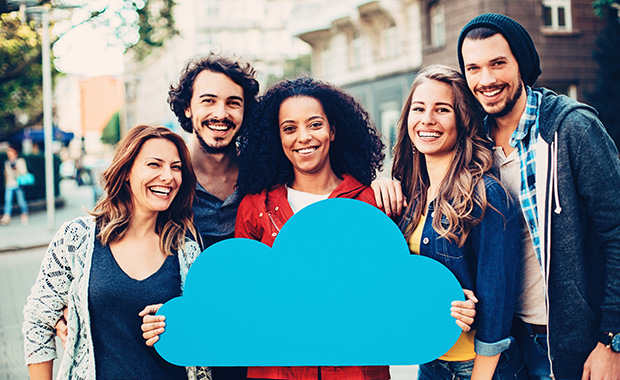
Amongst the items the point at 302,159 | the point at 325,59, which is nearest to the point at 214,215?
the point at 302,159

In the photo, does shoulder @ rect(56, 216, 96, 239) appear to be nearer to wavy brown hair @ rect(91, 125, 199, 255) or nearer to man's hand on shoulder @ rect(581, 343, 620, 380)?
wavy brown hair @ rect(91, 125, 199, 255)

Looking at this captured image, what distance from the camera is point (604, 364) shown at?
2045 millimetres

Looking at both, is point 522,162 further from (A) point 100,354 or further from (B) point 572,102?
(A) point 100,354

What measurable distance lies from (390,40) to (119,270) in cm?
1776

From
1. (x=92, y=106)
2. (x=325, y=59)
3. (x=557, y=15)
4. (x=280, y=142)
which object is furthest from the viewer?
(x=92, y=106)

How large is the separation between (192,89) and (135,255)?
3.44ft

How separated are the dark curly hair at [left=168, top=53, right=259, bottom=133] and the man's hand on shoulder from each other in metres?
A: 1.94

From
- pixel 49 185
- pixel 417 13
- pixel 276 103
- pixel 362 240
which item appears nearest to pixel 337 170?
pixel 276 103

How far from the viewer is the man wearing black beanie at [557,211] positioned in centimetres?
203

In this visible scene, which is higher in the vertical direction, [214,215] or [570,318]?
[214,215]

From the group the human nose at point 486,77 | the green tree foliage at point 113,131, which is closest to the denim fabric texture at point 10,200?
the human nose at point 486,77

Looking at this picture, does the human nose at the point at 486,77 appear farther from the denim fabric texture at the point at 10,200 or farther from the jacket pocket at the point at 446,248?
the denim fabric texture at the point at 10,200

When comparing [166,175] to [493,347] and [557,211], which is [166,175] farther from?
[557,211]

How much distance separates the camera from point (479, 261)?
2.02 metres
